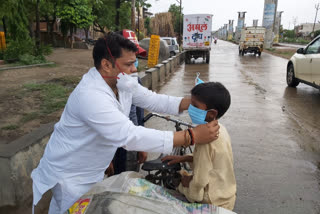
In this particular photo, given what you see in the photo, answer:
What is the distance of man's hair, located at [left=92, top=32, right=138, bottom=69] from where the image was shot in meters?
1.61

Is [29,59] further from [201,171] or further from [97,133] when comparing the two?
[201,171]

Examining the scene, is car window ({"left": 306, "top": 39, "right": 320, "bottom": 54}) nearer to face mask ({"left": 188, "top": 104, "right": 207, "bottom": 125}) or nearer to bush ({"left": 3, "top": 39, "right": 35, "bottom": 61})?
face mask ({"left": 188, "top": 104, "right": 207, "bottom": 125})

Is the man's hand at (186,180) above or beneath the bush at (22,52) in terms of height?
beneath

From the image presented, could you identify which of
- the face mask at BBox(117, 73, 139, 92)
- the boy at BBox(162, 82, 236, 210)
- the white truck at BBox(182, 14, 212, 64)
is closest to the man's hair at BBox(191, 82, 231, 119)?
the boy at BBox(162, 82, 236, 210)

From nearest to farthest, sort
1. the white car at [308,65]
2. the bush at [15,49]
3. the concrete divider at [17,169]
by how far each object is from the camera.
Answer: the concrete divider at [17,169], the white car at [308,65], the bush at [15,49]

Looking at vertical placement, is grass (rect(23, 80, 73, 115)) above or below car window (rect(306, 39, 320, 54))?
below

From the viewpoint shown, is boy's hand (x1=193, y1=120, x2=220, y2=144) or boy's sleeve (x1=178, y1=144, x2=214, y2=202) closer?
boy's hand (x1=193, y1=120, x2=220, y2=144)

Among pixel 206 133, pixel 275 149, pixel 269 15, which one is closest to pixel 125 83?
pixel 206 133

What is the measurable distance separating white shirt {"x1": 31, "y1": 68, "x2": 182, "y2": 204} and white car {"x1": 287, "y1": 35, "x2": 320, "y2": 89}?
688 cm

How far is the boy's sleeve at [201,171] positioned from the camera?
1.62m

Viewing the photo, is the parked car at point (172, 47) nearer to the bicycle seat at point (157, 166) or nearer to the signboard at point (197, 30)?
the signboard at point (197, 30)

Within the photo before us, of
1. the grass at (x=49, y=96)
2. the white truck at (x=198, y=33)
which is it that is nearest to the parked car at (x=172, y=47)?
the white truck at (x=198, y=33)

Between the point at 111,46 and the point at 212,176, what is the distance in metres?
1.01

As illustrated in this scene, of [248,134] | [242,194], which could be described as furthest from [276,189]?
[248,134]
